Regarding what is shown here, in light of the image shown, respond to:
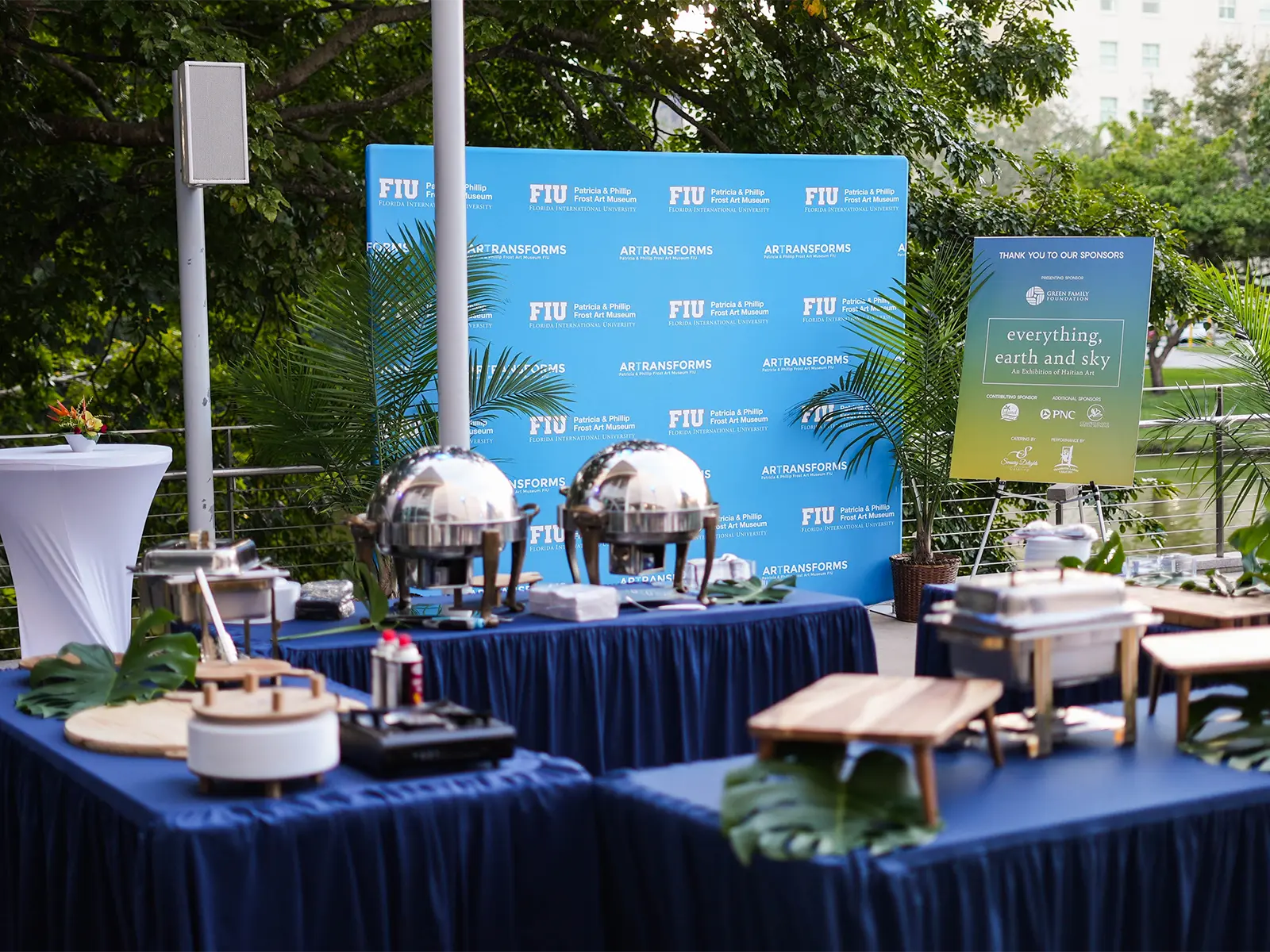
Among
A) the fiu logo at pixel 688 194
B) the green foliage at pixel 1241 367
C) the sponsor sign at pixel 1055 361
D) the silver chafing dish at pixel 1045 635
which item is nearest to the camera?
the silver chafing dish at pixel 1045 635

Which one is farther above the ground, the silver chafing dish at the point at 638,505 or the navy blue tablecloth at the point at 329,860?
the silver chafing dish at the point at 638,505

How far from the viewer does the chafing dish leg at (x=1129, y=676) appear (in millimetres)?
2250

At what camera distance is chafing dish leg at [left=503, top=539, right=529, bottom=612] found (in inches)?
127

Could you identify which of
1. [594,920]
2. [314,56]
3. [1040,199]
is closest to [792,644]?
[594,920]

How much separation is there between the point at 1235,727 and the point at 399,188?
3853 millimetres

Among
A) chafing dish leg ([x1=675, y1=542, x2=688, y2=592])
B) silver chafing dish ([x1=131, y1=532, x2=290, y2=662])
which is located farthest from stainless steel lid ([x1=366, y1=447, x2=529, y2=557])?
chafing dish leg ([x1=675, y1=542, x2=688, y2=592])

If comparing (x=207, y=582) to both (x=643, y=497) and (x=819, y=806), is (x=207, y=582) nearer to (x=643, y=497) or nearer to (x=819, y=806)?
(x=643, y=497)

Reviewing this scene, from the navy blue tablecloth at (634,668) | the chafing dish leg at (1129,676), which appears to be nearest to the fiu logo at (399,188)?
the navy blue tablecloth at (634,668)

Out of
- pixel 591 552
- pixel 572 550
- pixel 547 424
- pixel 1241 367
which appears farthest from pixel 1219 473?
pixel 591 552

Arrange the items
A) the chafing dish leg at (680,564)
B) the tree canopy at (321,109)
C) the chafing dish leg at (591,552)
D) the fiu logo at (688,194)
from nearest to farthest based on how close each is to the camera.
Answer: the chafing dish leg at (591,552) → the chafing dish leg at (680,564) → the fiu logo at (688,194) → the tree canopy at (321,109)

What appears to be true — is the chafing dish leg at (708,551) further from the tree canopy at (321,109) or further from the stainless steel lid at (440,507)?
the tree canopy at (321,109)

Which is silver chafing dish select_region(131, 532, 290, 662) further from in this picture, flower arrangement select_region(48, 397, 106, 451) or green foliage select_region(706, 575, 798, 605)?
flower arrangement select_region(48, 397, 106, 451)

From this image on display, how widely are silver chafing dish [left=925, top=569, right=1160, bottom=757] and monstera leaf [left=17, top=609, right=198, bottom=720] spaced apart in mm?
1272

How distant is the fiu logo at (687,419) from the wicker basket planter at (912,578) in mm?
1113
